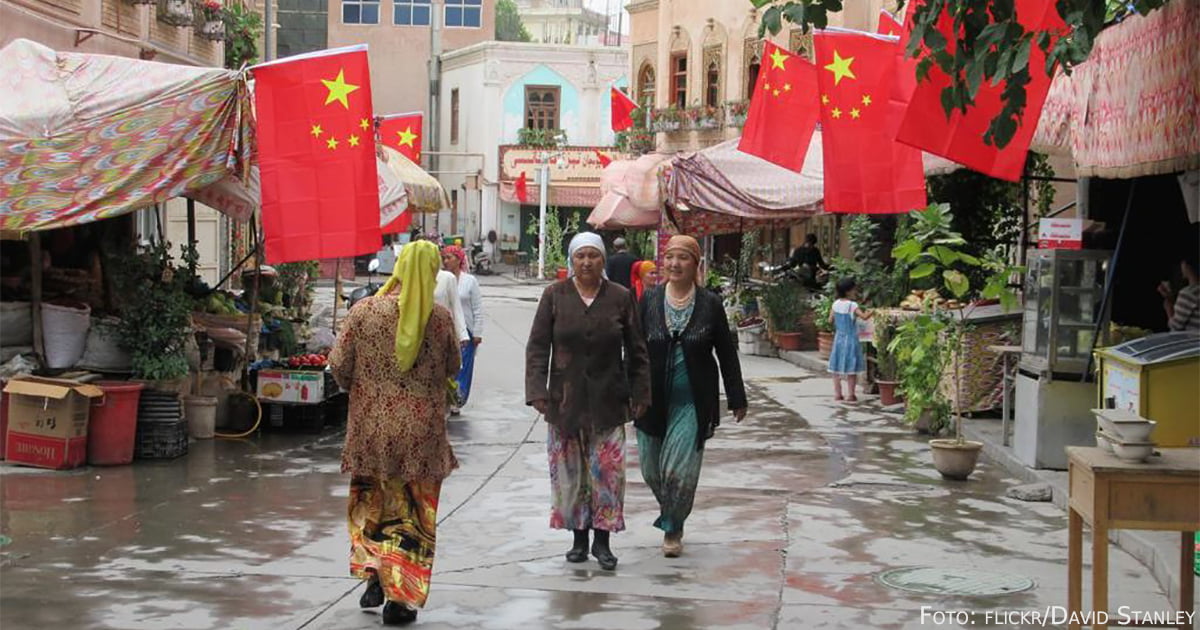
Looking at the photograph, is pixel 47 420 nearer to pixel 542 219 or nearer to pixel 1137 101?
pixel 1137 101

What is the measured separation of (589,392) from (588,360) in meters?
0.19

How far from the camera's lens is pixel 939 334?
1465 cm

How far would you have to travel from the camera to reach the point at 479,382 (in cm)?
1930

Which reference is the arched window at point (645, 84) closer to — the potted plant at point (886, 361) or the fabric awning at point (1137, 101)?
the potted plant at point (886, 361)

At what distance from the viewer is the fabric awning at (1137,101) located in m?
8.73

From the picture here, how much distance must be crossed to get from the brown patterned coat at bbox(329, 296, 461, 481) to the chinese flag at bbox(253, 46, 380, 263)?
183 inches

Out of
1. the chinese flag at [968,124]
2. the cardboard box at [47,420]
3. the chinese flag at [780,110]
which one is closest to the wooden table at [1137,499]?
the chinese flag at [968,124]

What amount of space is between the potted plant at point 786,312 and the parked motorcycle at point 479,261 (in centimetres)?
2823

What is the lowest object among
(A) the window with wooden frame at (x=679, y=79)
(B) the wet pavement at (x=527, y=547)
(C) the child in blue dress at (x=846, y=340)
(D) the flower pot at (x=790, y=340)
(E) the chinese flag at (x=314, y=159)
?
(B) the wet pavement at (x=527, y=547)

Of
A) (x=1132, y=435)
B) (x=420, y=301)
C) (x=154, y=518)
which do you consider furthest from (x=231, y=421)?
(x=1132, y=435)

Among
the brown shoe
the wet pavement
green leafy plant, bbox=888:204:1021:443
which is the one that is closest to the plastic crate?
the wet pavement

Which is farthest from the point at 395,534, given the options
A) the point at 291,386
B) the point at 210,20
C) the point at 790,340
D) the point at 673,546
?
the point at 210,20

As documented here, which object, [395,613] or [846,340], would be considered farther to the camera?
[846,340]

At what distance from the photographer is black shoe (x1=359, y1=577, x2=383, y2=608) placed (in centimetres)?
744
